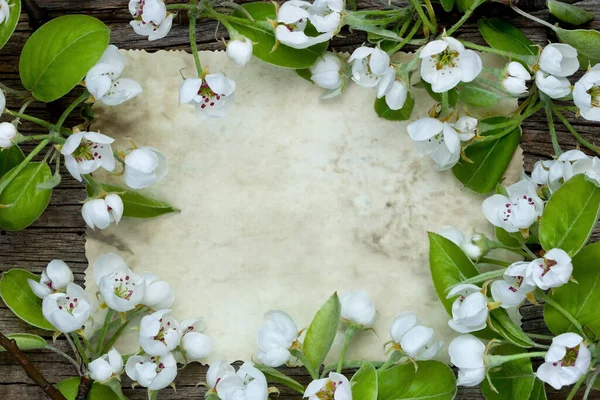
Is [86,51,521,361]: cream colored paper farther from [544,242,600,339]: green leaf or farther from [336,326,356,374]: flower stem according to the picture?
[544,242,600,339]: green leaf

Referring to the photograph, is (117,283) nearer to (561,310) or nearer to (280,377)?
(280,377)

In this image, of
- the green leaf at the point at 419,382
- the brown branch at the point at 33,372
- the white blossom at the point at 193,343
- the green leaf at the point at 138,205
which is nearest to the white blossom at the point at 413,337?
the green leaf at the point at 419,382

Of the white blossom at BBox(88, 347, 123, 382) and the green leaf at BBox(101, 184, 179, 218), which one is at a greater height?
the green leaf at BBox(101, 184, 179, 218)

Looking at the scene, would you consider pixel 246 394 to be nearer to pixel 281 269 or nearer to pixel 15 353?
pixel 281 269

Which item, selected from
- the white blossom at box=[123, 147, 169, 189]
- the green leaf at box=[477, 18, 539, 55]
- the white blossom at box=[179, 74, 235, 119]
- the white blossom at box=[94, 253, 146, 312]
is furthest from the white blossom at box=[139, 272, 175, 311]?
the green leaf at box=[477, 18, 539, 55]

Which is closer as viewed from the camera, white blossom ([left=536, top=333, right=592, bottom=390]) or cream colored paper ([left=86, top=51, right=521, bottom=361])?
white blossom ([left=536, top=333, right=592, bottom=390])

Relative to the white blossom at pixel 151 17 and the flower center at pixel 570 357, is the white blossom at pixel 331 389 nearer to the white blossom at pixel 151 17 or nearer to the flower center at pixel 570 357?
the flower center at pixel 570 357
